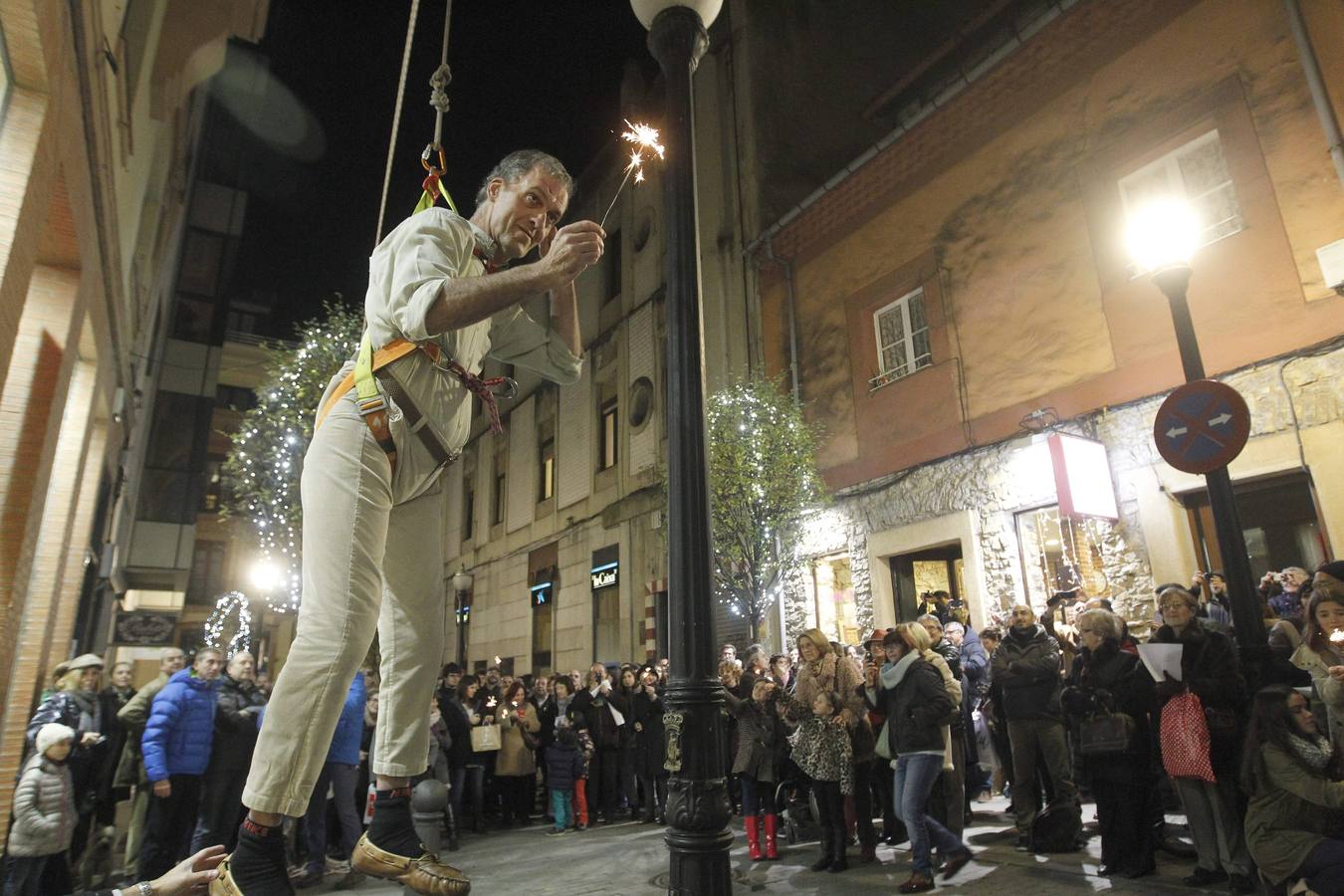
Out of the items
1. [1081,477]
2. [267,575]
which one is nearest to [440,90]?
[1081,477]

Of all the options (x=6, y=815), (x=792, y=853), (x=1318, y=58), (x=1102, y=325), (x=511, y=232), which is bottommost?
(x=792, y=853)

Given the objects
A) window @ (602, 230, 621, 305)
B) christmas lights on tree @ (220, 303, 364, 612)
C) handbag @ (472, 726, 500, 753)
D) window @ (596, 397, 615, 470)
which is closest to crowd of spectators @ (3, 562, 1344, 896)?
handbag @ (472, 726, 500, 753)

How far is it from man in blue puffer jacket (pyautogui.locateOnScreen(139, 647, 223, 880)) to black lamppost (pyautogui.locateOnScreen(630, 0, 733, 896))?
5.35 m

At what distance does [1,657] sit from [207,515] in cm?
3758

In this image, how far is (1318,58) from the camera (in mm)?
8719

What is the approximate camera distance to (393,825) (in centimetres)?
223

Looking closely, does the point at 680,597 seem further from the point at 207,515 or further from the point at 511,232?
the point at 207,515

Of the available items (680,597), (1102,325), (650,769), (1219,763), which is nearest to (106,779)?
(650,769)

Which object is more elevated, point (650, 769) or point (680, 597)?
point (680, 597)

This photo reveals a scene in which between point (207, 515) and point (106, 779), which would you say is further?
point (207, 515)

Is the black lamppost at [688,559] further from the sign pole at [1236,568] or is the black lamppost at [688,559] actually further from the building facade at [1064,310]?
the building facade at [1064,310]

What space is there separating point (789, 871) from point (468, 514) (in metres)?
24.9

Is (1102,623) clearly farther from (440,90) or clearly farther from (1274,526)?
Answer: (440,90)

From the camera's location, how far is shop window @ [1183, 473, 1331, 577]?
8781mm
